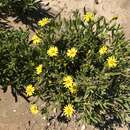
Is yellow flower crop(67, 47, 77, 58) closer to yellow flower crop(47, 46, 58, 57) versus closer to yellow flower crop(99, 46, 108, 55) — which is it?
yellow flower crop(47, 46, 58, 57)

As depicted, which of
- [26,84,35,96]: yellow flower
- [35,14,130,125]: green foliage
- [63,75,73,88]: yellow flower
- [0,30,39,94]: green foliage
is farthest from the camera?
[0,30,39,94]: green foliage

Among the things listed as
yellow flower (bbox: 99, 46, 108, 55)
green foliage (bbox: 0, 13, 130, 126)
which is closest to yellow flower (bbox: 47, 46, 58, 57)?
green foliage (bbox: 0, 13, 130, 126)

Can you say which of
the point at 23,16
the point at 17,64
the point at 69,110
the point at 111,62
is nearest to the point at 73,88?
the point at 69,110

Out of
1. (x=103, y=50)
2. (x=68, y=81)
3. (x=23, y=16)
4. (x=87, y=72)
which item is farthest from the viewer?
(x=23, y=16)

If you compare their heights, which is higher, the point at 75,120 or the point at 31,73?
the point at 31,73

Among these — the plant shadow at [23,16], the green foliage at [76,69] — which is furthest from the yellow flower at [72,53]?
the plant shadow at [23,16]

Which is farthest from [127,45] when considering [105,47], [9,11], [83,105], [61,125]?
[9,11]

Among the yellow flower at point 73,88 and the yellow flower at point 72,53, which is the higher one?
the yellow flower at point 72,53

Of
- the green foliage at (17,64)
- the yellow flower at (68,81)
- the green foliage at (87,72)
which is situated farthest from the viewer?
the green foliage at (17,64)

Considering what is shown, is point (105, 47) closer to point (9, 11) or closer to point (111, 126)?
point (111, 126)

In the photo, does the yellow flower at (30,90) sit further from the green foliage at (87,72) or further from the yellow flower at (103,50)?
the yellow flower at (103,50)

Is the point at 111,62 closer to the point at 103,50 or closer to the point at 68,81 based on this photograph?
the point at 103,50

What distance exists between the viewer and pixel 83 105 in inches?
184

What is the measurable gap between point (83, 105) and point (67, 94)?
0.75 feet
